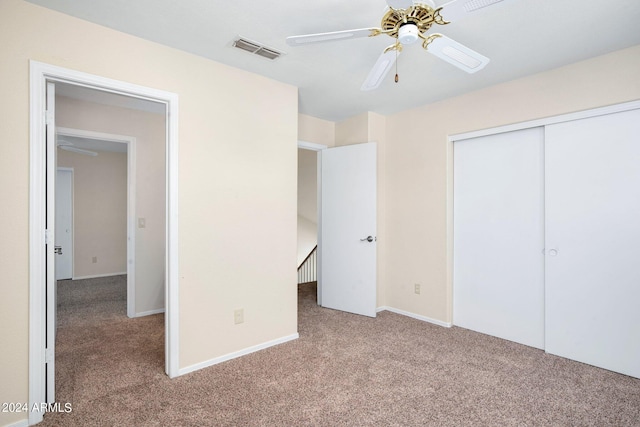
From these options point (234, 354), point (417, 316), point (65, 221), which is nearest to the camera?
point (234, 354)

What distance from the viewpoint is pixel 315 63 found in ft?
8.63

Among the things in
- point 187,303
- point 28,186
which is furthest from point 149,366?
point 28,186

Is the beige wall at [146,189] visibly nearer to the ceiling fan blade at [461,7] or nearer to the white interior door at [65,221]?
the white interior door at [65,221]

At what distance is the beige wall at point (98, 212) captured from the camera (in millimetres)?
5906

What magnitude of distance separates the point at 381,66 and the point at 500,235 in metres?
2.22

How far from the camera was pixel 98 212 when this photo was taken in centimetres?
609

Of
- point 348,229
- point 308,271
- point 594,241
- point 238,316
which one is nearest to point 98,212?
point 308,271

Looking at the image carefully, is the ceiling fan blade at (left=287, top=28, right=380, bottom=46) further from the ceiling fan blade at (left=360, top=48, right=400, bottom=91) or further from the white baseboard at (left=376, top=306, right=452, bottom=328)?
the white baseboard at (left=376, top=306, right=452, bottom=328)

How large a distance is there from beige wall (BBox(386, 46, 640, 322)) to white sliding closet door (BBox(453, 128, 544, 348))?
0.49 ft

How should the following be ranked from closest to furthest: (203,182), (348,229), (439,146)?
(203,182) < (439,146) < (348,229)

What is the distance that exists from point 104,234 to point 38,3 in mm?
5172

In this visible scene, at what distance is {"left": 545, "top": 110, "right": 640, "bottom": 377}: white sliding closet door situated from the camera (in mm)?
2432

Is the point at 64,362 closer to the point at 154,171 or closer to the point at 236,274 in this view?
the point at 236,274

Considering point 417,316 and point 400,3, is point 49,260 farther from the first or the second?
point 417,316
